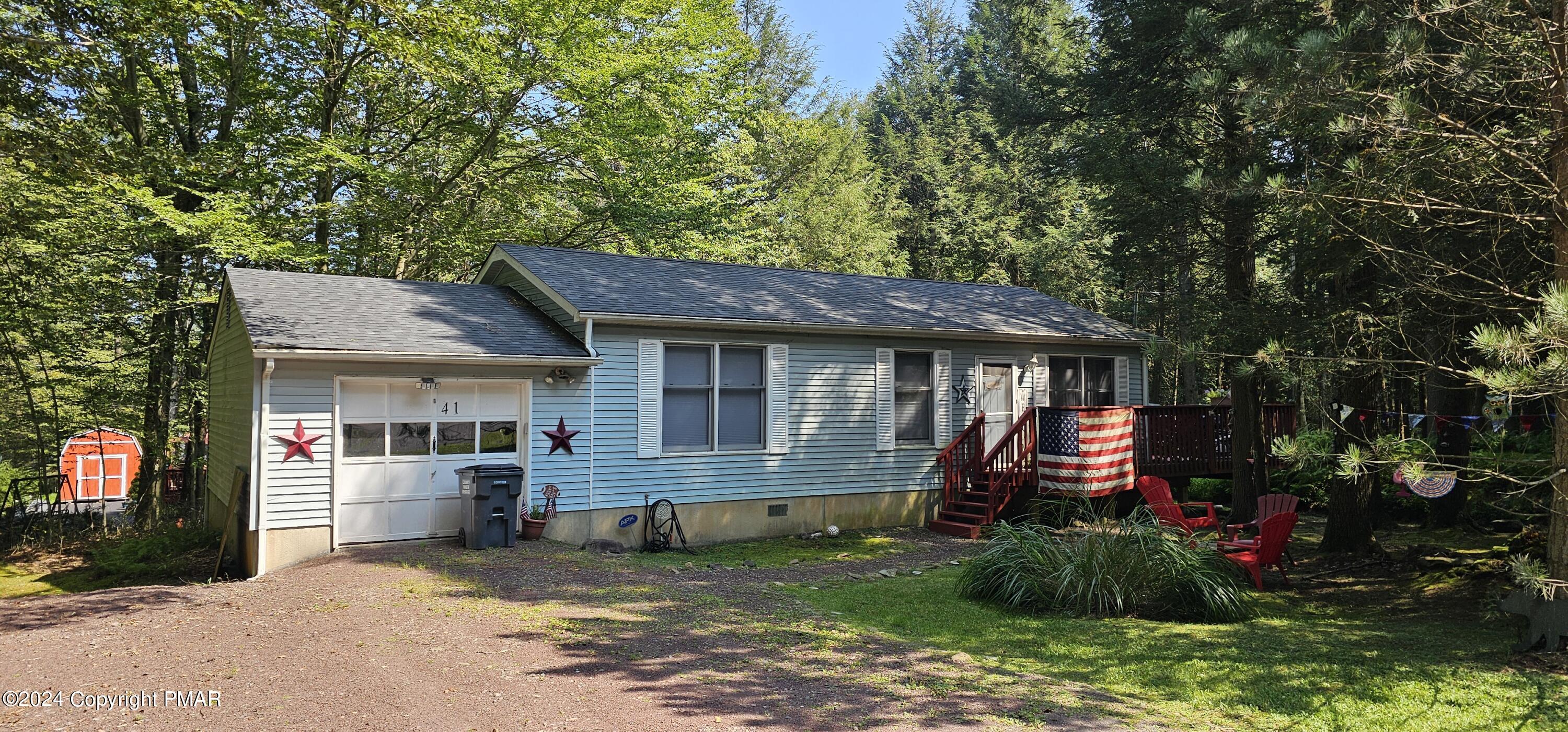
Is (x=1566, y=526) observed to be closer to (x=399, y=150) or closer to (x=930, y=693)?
(x=930, y=693)

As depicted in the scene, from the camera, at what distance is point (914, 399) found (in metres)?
14.4

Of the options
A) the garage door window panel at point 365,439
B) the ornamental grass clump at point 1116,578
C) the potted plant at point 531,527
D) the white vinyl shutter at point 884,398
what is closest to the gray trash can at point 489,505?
the potted plant at point 531,527

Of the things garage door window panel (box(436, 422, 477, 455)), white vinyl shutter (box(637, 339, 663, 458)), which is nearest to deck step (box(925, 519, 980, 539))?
white vinyl shutter (box(637, 339, 663, 458))

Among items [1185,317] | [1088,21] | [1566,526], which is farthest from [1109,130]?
[1566,526]

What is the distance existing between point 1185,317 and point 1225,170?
2213mm

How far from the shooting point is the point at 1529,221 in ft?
22.3

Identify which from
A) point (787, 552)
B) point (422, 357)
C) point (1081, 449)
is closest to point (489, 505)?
point (422, 357)

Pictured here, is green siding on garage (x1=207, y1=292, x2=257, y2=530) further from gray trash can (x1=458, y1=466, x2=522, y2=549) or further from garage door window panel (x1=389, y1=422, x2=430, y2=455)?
gray trash can (x1=458, y1=466, x2=522, y2=549)

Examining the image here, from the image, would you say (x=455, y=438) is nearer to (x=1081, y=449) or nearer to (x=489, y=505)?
(x=489, y=505)

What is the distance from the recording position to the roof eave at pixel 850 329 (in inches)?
453

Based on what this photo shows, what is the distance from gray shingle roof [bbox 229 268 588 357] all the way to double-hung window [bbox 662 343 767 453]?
1522 mm

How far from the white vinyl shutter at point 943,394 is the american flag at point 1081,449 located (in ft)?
5.17

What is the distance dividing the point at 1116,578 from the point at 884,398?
6105 millimetres

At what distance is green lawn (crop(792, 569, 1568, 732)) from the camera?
17.4ft
